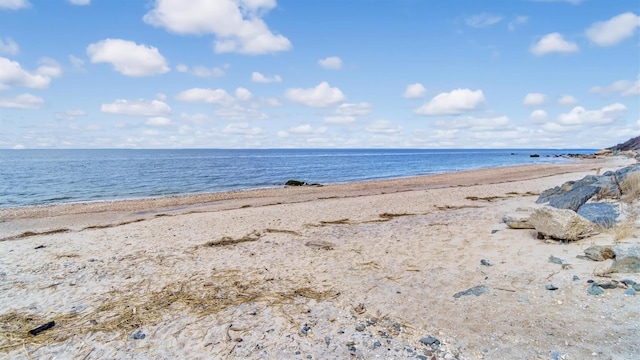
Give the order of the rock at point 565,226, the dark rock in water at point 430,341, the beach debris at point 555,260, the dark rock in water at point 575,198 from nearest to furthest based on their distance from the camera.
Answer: the dark rock in water at point 430,341 < the beach debris at point 555,260 < the rock at point 565,226 < the dark rock in water at point 575,198

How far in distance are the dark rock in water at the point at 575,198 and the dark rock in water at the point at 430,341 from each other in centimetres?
916

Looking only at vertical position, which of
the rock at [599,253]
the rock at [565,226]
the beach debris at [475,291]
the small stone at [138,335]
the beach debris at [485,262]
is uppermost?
the rock at [565,226]

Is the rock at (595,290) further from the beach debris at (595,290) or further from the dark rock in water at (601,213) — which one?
the dark rock in water at (601,213)

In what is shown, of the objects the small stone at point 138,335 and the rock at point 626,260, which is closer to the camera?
the small stone at point 138,335

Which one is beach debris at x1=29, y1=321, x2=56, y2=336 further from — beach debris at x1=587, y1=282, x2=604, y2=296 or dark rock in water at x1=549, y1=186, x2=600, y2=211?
dark rock in water at x1=549, y1=186, x2=600, y2=211

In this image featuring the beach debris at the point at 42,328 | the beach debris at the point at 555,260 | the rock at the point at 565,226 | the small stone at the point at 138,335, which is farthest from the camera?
the rock at the point at 565,226

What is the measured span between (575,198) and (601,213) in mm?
1434

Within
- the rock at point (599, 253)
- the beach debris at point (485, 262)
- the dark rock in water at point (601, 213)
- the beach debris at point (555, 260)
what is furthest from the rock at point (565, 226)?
the beach debris at point (485, 262)

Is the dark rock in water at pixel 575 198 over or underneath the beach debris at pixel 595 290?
over

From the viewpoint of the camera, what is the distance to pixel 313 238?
11203 mm

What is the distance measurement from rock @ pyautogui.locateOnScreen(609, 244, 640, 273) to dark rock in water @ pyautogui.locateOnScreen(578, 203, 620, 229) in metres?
3.01

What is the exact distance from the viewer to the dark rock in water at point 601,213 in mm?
9356

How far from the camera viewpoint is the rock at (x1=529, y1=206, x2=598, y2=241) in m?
8.45

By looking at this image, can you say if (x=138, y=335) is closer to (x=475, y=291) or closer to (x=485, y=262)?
(x=475, y=291)
